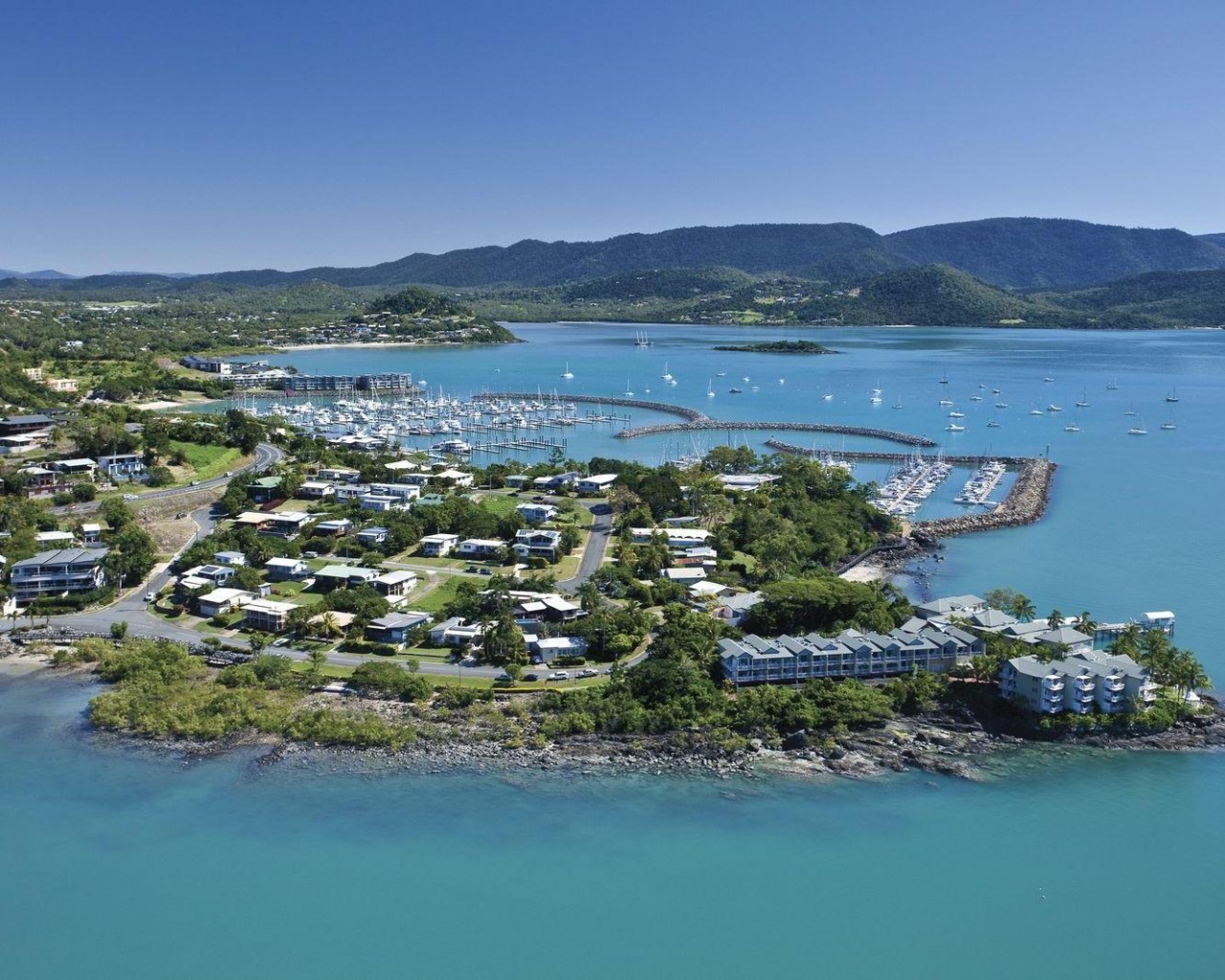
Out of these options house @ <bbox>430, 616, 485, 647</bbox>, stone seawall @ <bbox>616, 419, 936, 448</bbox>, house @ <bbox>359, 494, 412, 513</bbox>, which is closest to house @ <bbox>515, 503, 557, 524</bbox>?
house @ <bbox>359, 494, 412, 513</bbox>


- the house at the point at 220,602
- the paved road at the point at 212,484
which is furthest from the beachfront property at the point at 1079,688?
the paved road at the point at 212,484

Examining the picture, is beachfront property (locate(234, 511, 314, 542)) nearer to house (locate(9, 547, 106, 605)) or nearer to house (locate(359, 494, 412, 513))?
house (locate(359, 494, 412, 513))

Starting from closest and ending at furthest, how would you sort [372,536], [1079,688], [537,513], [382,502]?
[1079,688] → [372,536] → [537,513] → [382,502]

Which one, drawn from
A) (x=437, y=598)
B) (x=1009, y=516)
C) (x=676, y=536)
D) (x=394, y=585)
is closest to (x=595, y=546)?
(x=676, y=536)

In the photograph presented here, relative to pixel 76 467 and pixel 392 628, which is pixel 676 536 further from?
pixel 76 467

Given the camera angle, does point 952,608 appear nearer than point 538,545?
Yes
